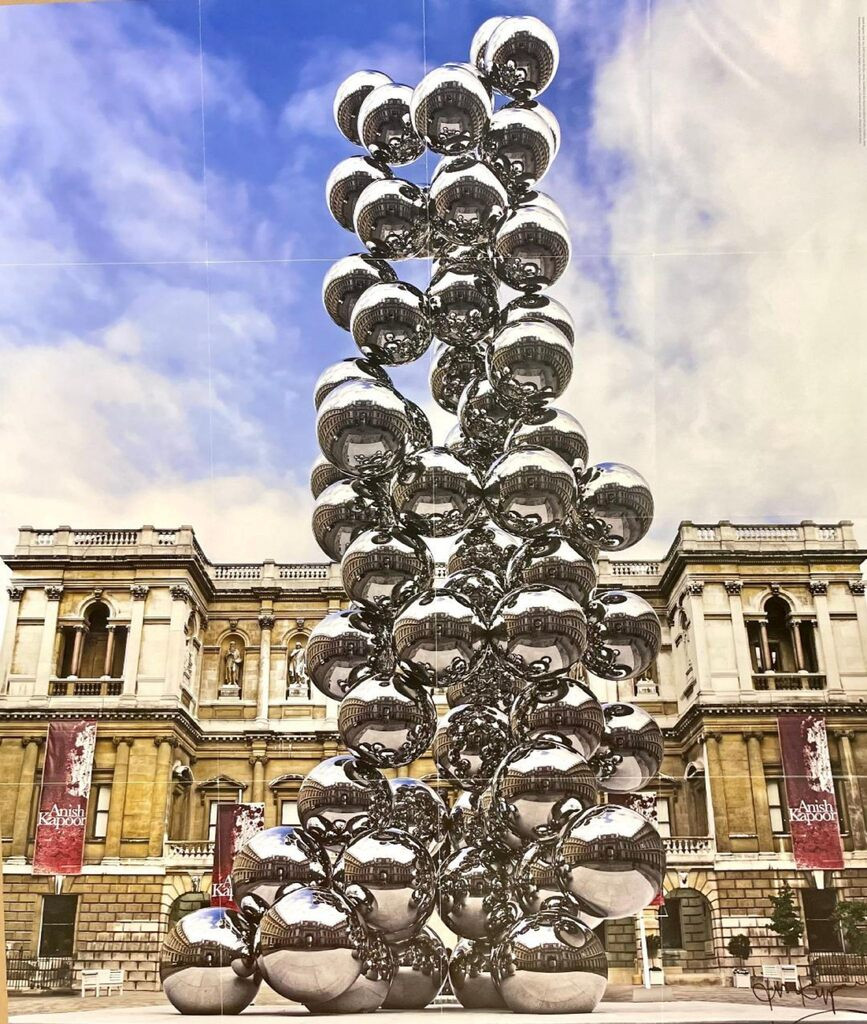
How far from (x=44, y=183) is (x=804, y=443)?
2181mm

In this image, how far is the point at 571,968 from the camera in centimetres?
119

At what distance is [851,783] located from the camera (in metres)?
2.86

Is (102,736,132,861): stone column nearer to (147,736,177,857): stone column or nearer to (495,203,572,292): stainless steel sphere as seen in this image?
(147,736,177,857): stone column

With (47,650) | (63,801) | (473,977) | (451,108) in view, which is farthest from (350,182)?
(63,801)

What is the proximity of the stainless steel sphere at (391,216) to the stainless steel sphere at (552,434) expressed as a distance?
393mm

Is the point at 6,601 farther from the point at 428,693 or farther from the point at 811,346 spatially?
the point at 811,346

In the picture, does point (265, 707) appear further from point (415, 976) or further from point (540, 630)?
point (540, 630)

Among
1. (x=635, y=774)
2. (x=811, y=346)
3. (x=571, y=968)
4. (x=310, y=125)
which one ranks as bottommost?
(x=571, y=968)

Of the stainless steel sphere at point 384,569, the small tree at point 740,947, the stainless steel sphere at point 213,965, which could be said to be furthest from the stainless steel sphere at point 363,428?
the small tree at point 740,947

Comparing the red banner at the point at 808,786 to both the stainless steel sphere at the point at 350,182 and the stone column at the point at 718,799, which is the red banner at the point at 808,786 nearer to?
the stone column at the point at 718,799

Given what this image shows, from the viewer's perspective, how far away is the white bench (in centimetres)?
266

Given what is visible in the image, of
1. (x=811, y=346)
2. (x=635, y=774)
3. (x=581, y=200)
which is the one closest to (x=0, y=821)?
(x=635, y=774)

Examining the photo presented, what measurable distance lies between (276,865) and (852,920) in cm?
204

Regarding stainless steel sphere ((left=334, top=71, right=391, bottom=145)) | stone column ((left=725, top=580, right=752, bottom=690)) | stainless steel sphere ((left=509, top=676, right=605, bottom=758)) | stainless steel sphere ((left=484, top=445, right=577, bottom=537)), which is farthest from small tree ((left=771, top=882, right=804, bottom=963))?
stainless steel sphere ((left=334, top=71, right=391, bottom=145))
